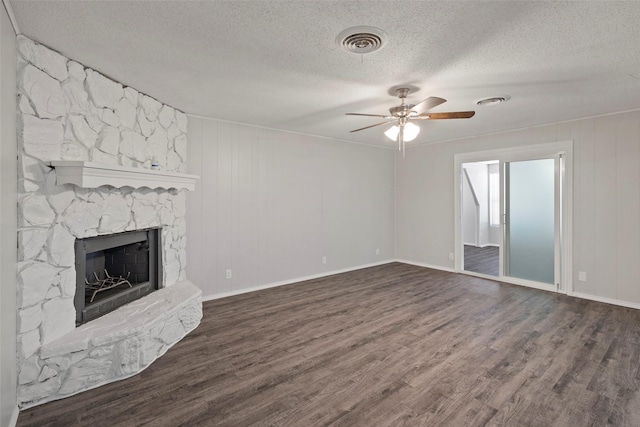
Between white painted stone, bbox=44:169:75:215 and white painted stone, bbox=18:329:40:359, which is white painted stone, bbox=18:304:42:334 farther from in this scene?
white painted stone, bbox=44:169:75:215

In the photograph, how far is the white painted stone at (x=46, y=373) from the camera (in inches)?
83.4

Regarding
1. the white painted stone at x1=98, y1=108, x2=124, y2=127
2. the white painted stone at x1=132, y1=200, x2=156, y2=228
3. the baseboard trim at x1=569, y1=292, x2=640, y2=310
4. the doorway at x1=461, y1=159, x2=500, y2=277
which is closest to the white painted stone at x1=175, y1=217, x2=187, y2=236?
the white painted stone at x1=132, y1=200, x2=156, y2=228

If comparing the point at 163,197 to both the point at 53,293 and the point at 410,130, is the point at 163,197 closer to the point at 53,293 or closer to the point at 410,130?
the point at 53,293

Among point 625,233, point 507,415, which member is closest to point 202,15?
point 507,415

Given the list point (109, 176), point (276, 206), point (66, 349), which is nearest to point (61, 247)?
point (109, 176)

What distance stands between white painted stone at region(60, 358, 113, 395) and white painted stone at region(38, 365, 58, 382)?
96 millimetres

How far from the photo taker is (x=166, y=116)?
3582 mm

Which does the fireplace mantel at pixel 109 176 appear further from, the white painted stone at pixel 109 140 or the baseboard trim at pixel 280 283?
the baseboard trim at pixel 280 283

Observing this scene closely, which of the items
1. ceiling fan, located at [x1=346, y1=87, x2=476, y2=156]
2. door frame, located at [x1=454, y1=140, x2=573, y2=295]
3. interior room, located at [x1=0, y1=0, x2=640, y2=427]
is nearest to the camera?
interior room, located at [x1=0, y1=0, x2=640, y2=427]

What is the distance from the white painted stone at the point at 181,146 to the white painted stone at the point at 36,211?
167cm

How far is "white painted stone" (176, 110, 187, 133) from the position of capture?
3787 millimetres

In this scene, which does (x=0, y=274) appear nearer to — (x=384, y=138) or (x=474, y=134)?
(x=384, y=138)

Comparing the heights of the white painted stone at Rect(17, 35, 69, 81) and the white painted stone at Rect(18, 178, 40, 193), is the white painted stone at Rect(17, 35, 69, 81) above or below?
above

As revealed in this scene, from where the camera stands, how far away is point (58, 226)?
7.67ft
